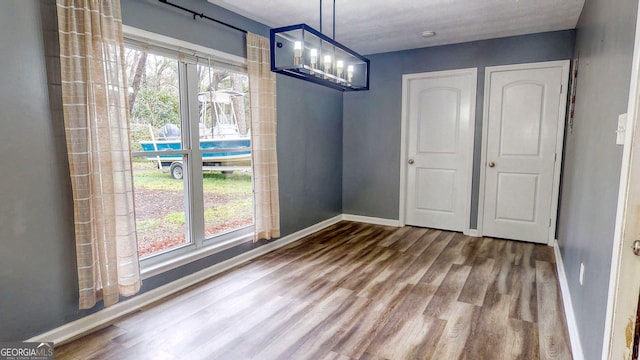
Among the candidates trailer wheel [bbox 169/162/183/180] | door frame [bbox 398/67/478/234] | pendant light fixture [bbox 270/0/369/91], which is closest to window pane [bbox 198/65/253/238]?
trailer wheel [bbox 169/162/183/180]

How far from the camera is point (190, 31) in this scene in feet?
9.61

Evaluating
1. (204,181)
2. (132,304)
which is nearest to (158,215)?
(204,181)

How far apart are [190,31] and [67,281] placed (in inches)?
81.9

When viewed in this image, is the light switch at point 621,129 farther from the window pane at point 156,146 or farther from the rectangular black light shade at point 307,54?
the window pane at point 156,146

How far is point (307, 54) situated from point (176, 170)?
4.87 ft

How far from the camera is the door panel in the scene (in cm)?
405

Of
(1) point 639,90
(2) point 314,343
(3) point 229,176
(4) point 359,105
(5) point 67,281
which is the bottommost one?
(2) point 314,343

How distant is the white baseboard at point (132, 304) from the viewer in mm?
2197

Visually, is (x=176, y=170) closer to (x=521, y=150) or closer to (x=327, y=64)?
(x=327, y=64)

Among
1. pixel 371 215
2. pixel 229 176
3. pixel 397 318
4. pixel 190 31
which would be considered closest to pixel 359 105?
pixel 371 215

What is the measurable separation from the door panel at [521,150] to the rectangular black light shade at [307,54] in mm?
2377

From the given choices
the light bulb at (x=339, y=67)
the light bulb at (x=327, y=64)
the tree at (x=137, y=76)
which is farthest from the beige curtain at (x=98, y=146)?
the light bulb at (x=339, y=67)

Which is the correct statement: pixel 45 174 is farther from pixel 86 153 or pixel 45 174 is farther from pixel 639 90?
pixel 639 90

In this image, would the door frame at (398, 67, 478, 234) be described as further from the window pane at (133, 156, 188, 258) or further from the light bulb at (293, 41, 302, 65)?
the window pane at (133, 156, 188, 258)
